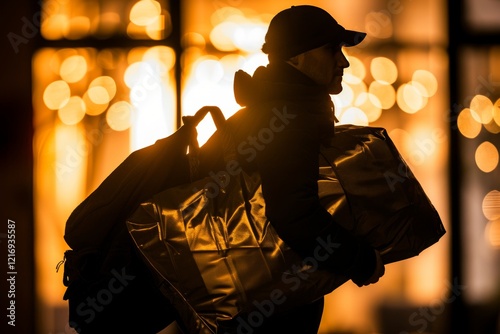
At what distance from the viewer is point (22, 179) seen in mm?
4418

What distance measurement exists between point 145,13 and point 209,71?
0.55 m

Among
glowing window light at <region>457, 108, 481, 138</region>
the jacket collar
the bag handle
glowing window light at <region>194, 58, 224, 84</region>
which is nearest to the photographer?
the jacket collar

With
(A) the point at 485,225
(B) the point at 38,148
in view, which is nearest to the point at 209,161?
(B) the point at 38,148

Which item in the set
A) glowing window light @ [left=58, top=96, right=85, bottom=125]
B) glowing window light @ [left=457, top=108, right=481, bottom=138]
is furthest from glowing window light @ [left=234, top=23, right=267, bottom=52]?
glowing window light @ [left=457, top=108, right=481, bottom=138]

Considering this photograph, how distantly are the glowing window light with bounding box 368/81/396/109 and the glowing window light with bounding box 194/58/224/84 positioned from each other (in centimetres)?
94

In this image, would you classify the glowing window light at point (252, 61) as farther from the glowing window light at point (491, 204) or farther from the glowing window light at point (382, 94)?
the glowing window light at point (491, 204)

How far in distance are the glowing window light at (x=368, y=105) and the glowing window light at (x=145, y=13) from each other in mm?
1364

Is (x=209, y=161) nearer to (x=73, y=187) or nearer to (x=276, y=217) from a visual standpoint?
(x=276, y=217)

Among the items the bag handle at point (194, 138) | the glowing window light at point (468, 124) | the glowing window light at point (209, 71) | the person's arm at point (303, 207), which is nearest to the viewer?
the person's arm at point (303, 207)

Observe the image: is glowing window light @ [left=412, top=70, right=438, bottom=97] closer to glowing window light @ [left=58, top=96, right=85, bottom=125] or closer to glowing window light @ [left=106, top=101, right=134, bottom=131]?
glowing window light @ [left=106, top=101, right=134, bottom=131]

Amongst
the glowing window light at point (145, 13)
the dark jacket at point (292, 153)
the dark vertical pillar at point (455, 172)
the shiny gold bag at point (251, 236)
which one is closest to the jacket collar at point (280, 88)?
the dark jacket at point (292, 153)

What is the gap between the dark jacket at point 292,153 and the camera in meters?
1.86

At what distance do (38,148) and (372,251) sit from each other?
2.98 meters

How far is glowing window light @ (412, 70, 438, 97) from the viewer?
4.44 metres
